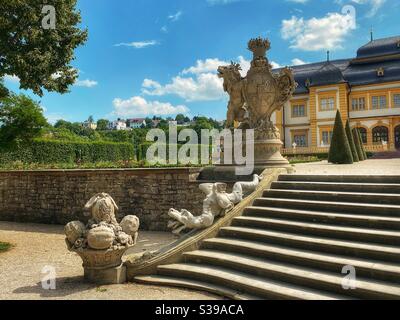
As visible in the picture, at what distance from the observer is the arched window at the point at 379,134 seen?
40531mm

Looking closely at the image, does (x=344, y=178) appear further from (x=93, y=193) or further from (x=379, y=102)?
(x=379, y=102)

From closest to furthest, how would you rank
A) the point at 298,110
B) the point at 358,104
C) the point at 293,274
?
the point at 293,274 → the point at 358,104 → the point at 298,110

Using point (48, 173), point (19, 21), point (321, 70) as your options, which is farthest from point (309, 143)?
point (19, 21)

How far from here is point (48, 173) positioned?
14273 mm

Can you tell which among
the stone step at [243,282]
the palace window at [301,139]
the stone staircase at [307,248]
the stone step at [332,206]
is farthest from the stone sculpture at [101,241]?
the palace window at [301,139]

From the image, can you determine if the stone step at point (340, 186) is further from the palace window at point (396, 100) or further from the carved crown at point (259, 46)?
the palace window at point (396, 100)

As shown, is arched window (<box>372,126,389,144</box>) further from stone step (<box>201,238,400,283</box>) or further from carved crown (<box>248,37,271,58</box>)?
stone step (<box>201,238,400,283</box>)

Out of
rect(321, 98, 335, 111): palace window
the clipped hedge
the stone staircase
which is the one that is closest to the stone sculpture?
the stone staircase

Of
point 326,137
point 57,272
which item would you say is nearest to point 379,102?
point 326,137

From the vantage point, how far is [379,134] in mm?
41031

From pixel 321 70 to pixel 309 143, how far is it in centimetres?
920

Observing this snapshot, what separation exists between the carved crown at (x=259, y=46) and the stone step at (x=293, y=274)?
5.89m

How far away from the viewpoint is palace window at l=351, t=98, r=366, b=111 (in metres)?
42.3

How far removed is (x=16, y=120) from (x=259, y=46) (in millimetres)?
8256
